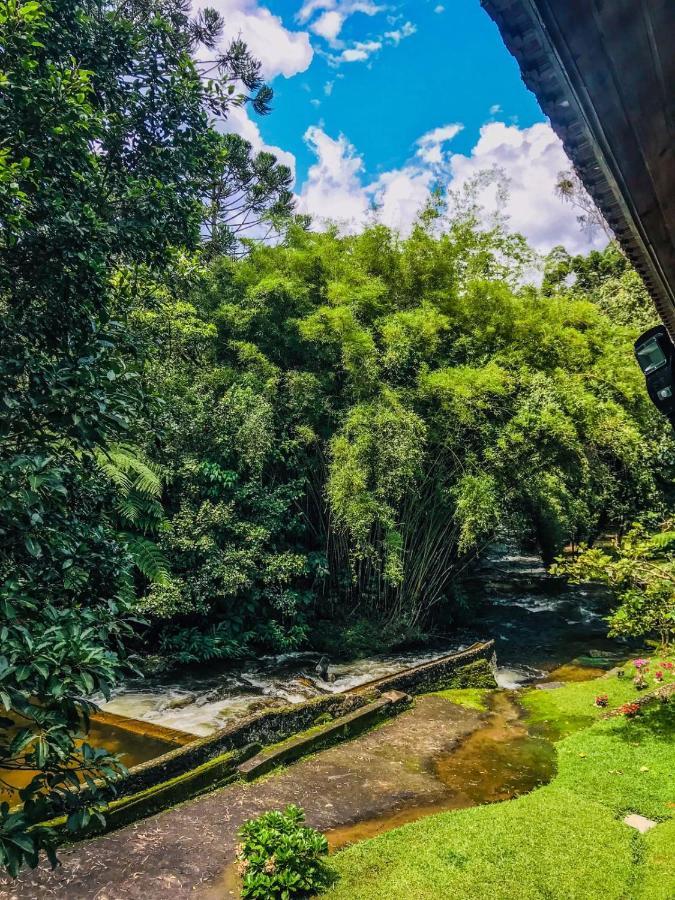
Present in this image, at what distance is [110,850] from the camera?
4.39m

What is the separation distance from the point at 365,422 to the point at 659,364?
6.58m

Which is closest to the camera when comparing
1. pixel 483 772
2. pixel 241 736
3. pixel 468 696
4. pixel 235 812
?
pixel 235 812

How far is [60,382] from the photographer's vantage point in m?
2.35

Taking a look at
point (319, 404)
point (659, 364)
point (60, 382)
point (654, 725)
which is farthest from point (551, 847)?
point (319, 404)

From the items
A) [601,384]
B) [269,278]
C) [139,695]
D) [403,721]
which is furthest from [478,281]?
[139,695]

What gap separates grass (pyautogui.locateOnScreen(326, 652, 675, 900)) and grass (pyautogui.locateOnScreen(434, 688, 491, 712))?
8.13 ft

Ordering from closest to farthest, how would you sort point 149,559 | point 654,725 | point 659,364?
point 659,364
point 654,725
point 149,559

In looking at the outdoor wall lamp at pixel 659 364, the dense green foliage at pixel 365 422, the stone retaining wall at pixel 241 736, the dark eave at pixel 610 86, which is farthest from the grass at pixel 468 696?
the dark eave at pixel 610 86

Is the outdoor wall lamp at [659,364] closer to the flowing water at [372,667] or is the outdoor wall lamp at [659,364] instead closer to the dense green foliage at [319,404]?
the dense green foliage at [319,404]

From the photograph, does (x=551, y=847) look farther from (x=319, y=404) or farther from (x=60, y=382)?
(x=319, y=404)

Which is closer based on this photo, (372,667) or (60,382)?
(60,382)

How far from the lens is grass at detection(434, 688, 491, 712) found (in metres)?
8.54

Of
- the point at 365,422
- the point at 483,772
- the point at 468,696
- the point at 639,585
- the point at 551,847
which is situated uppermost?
the point at 365,422

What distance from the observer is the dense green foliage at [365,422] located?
9.24 meters
